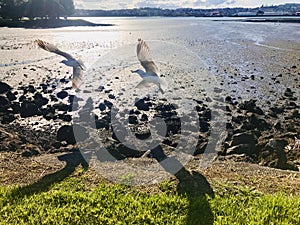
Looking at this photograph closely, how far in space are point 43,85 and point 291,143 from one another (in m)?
10.0

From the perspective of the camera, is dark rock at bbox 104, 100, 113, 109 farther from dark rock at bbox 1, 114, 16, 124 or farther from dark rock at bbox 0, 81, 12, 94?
dark rock at bbox 0, 81, 12, 94

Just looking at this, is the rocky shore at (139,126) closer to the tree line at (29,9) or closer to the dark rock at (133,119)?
the dark rock at (133,119)

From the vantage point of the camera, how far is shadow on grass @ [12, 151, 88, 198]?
569 cm

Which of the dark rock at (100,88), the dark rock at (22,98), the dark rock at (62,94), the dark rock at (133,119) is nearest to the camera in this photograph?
the dark rock at (133,119)

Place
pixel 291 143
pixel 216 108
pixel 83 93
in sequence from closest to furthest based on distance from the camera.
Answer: pixel 291 143
pixel 216 108
pixel 83 93

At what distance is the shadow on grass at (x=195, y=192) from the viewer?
5.04 m

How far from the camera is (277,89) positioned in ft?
48.2

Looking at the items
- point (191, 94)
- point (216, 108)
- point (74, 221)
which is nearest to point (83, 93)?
point (191, 94)

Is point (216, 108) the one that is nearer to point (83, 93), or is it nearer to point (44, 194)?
point (83, 93)

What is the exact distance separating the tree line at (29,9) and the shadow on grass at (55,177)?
69.0 metres

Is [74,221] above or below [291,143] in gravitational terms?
above

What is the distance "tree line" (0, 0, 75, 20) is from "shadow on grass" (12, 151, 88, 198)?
69.0 metres

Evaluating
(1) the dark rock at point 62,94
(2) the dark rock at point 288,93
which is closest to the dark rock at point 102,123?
(1) the dark rock at point 62,94

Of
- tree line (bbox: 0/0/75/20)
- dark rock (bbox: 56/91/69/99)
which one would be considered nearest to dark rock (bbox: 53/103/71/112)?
dark rock (bbox: 56/91/69/99)
